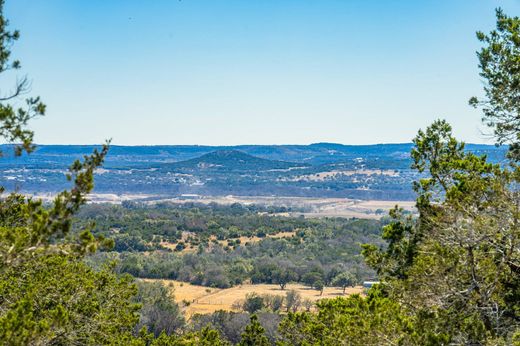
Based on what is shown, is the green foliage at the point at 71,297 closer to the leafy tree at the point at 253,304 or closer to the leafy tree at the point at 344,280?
the leafy tree at the point at 253,304

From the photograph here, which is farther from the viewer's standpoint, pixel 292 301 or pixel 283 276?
pixel 283 276

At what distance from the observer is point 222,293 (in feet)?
203

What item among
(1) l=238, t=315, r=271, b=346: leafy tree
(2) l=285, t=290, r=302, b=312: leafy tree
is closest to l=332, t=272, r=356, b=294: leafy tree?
(2) l=285, t=290, r=302, b=312: leafy tree

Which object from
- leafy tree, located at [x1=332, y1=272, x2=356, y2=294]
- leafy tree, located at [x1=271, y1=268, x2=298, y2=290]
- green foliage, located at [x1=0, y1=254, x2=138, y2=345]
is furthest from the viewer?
leafy tree, located at [x1=271, y1=268, x2=298, y2=290]

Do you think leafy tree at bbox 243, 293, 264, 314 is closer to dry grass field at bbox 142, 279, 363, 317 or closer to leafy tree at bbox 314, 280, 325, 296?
dry grass field at bbox 142, 279, 363, 317

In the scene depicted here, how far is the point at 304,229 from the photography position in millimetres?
112812

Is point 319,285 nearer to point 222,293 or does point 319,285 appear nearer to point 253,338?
point 222,293

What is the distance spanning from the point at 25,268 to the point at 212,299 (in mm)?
44867

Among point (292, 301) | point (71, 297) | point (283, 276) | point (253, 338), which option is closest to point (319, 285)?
point (283, 276)

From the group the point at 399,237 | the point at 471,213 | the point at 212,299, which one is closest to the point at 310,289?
the point at 212,299

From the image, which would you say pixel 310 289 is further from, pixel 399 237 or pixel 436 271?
pixel 436 271

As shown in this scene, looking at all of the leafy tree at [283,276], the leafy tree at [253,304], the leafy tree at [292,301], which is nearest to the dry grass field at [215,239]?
the leafy tree at [283,276]

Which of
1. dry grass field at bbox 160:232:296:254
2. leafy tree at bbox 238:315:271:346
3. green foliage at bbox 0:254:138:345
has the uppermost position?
green foliage at bbox 0:254:138:345

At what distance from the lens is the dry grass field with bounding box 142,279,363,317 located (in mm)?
53841
